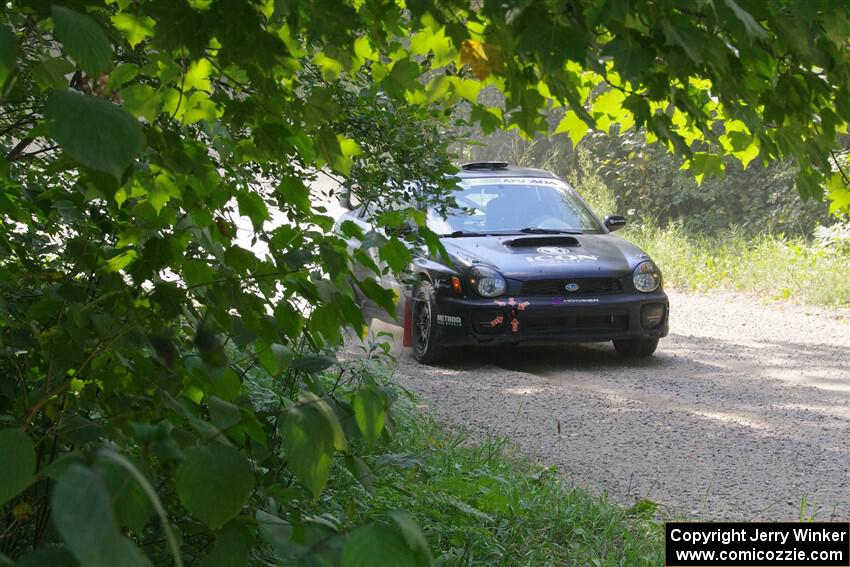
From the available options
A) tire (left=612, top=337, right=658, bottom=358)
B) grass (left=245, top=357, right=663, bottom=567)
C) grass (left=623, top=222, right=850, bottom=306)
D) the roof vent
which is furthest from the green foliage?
grass (left=623, top=222, right=850, bottom=306)

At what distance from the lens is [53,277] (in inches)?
117

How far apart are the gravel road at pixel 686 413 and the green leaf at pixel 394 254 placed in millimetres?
3295

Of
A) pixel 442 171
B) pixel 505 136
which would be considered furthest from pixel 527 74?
pixel 505 136

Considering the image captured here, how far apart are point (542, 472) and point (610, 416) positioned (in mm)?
1919

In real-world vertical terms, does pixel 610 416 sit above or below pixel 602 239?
below

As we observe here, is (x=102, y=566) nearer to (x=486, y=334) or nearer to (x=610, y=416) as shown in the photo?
(x=610, y=416)

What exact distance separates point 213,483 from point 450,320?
7740mm

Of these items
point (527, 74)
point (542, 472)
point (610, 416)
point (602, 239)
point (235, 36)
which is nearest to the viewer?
point (235, 36)

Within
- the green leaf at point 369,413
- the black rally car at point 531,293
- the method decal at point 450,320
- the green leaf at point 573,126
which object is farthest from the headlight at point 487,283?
the green leaf at point 369,413

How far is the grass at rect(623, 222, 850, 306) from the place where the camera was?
13570 mm

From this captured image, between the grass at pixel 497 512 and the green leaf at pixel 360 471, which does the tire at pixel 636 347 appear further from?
the green leaf at pixel 360 471

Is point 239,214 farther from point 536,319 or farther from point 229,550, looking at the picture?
point 536,319

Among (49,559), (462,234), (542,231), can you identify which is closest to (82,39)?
(49,559)

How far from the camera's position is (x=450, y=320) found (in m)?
8.95
